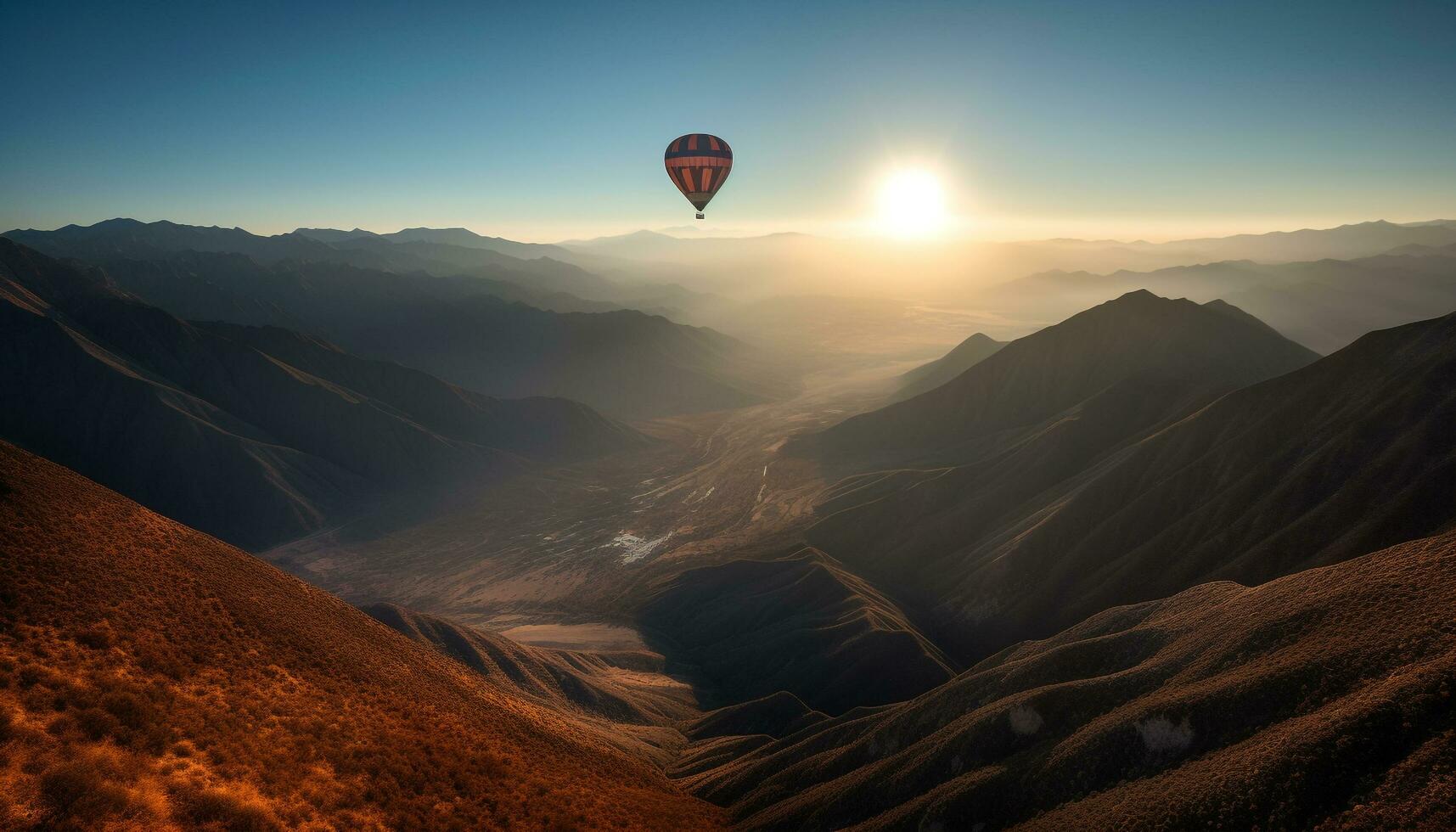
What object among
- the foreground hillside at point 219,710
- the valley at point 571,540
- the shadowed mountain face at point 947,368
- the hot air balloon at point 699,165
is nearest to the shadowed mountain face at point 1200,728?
the foreground hillside at point 219,710

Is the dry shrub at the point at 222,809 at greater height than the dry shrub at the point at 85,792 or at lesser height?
lesser

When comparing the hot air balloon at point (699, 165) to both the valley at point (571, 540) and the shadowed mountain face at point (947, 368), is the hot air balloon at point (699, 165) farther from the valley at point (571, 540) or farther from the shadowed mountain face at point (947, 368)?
the shadowed mountain face at point (947, 368)

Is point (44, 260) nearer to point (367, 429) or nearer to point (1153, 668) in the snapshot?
point (367, 429)

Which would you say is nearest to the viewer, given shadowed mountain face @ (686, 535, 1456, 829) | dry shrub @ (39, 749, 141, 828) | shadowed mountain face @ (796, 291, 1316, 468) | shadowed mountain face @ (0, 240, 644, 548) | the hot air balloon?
dry shrub @ (39, 749, 141, 828)

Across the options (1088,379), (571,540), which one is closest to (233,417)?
(571,540)

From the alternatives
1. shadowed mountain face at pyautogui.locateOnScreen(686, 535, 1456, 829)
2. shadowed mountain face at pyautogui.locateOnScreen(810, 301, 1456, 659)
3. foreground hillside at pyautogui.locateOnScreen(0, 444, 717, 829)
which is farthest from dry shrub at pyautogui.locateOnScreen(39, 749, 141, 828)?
shadowed mountain face at pyautogui.locateOnScreen(810, 301, 1456, 659)

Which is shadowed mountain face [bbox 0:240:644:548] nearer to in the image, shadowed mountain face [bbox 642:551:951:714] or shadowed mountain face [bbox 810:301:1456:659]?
shadowed mountain face [bbox 642:551:951:714]

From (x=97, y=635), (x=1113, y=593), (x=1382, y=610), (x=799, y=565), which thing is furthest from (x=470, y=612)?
(x=1382, y=610)
